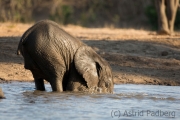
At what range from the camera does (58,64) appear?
9117 millimetres

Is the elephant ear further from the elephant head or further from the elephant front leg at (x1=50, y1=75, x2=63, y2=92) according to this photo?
the elephant front leg at (x1=50, y1=75, x2=63, y2=92)

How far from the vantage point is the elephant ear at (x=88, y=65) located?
9195mm

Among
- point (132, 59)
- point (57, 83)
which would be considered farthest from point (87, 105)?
point (132, 59)

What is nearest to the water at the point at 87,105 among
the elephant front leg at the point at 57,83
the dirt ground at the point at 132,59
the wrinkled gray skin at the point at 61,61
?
the elephant front leg at the point at 57,83

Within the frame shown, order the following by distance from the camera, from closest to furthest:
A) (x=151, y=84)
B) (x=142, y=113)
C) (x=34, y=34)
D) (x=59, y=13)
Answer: (x=142, y=113), (x=34, y=34), (x=151, y=84), (x=59, y=13)

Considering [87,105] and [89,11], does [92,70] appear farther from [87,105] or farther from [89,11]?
[89,11]

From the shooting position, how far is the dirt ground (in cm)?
1182

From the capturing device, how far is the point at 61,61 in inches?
360

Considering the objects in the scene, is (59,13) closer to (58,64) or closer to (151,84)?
(151,84)

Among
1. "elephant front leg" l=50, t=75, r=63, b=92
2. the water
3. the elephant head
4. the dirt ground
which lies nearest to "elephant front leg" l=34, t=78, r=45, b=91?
the water

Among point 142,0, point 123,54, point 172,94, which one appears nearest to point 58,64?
point 172,94

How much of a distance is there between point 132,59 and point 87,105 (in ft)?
15.5

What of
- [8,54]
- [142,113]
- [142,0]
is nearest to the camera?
[142,113]

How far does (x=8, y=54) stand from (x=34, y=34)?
12.6 ft
